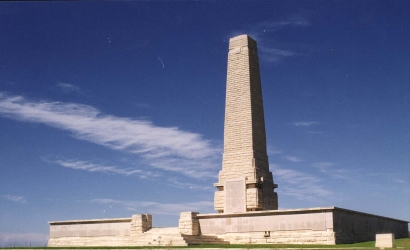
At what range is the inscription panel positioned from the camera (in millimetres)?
31672

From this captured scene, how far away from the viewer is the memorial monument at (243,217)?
26469mm

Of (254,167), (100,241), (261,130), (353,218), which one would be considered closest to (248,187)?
(254,167)

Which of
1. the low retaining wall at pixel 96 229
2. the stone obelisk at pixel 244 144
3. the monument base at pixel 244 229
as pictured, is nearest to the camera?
the monument base at pixel 244 229

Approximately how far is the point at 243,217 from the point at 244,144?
578 cm

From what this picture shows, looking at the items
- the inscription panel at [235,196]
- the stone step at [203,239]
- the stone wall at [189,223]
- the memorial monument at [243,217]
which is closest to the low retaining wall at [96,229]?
the memorial monument at [243,217]

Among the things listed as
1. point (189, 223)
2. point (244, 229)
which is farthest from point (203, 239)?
point (244, 229)

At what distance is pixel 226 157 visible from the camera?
3338 centimetres

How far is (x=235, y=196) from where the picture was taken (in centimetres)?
3209

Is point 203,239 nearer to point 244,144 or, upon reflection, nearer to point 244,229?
point 244,229

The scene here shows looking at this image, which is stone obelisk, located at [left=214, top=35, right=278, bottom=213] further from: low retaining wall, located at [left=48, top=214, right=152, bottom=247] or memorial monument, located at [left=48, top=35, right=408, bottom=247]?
low retaining wall, located at [left=48, top=214, right=152, bottom=247]

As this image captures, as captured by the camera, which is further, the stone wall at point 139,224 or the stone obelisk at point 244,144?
the stone obelisk at point 244,144

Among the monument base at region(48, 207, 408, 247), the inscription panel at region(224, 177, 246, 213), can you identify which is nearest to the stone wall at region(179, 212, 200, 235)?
the monument base at region(48, 207, 408, 247)

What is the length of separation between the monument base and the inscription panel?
2568mm

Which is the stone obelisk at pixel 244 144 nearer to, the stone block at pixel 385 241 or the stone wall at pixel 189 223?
the stone wall at pixel 189 223
